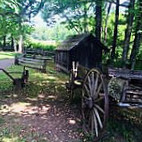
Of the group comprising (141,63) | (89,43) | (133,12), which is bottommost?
(141,63)

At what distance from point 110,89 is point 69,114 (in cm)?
315

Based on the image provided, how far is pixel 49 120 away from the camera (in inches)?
308

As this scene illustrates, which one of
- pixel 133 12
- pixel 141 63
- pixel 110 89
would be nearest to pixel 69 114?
pixel 110 89

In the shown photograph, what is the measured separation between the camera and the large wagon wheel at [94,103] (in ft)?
19.3

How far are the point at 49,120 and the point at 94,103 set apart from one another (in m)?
2.13

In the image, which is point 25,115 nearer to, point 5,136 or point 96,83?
point 5,136

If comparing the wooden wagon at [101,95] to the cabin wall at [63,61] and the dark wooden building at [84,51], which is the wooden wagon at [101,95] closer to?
the dark wooden building at [84,51]

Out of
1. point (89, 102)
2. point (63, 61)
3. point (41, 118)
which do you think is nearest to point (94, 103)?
point (89, 102)

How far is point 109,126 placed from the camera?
7.29 meters

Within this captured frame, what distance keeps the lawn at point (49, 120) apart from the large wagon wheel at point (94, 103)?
12.4 inches

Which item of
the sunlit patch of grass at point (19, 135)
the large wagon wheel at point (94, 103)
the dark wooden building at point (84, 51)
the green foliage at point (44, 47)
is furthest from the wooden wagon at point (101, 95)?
the green foliage at point (44, 47)

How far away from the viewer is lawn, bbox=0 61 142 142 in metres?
6.53

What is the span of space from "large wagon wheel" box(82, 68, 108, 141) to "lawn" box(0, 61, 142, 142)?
1.04 feet

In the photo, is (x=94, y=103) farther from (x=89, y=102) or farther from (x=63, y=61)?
(x=63, y=61)
